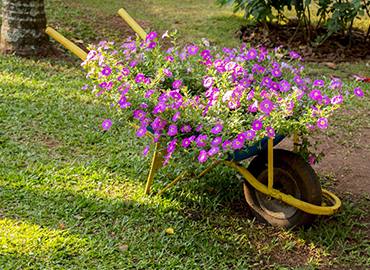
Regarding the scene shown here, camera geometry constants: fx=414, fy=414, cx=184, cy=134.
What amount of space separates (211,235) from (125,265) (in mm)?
594

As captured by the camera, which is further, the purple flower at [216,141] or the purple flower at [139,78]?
the purple flower at [139,78]

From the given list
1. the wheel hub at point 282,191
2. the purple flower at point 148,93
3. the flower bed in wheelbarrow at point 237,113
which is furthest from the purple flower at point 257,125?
the purple flower at point 148,93

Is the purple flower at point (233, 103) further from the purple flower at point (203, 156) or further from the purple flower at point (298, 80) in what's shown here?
the purple flower at point (298, 80)

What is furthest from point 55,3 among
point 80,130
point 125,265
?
point 125,265

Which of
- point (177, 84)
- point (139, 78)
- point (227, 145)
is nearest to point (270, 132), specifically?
point (227, 145)

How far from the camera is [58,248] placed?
2453 millimetres

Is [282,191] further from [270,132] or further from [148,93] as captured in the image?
[148,93]

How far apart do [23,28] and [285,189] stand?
Answer: 413 centimetres

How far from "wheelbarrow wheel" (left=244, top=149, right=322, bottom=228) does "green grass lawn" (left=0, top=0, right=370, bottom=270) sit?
9 centimetres

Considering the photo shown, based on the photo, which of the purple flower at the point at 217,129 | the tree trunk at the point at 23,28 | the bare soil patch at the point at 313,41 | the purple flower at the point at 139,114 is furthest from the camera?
the bare soil patch at the point at 313,41

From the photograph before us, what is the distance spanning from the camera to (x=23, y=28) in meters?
5.29

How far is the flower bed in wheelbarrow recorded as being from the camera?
92.0 inches

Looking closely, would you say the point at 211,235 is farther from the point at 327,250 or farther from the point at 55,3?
the point at 55,3

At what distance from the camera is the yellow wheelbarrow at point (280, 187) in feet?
8.21
